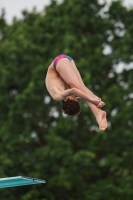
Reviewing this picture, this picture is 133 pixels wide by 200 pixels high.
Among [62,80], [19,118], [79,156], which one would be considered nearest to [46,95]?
[19,118]

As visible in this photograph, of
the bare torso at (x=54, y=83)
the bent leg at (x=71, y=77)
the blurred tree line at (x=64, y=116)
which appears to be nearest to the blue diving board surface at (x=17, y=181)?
the bare torso at (x=54, y=83)

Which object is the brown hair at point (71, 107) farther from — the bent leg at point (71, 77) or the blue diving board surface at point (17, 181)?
the blue diving board surface at point (17, 181)

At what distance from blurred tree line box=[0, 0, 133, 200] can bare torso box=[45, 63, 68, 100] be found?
11.8 m

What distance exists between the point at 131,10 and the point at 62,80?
15398 millimetres

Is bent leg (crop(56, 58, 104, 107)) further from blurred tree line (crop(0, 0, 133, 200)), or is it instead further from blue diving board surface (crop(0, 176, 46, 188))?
blurred tree line (crop(0, 0, 133, 200))

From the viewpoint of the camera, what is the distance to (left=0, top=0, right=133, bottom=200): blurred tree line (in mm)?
23172

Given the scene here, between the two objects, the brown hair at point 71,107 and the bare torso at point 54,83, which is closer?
the brown hair at point 71,107

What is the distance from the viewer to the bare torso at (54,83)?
10680mm

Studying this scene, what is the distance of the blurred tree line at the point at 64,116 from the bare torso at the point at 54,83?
11.8m

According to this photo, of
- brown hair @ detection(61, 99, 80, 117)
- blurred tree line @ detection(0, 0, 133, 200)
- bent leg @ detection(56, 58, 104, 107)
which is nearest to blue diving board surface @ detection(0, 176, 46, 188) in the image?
brown hair @ detection(61, 99, 80, 117)

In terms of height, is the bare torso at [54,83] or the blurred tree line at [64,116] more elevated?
the blurred tree line at [64,116]

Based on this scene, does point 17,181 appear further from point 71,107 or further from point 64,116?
point 64,116

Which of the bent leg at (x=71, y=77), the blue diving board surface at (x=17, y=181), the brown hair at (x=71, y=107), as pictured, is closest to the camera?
the blue diving board surface at (x=17, y=181)

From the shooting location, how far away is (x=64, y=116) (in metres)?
23.6
